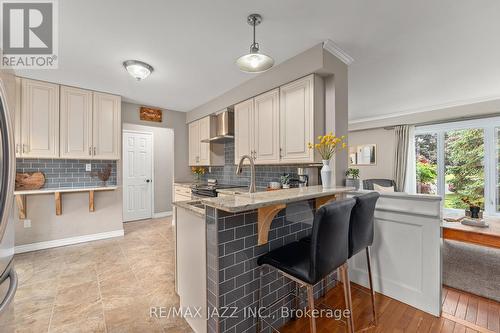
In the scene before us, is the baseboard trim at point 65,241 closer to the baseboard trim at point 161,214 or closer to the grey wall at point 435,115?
the baseboard trim at point 161,214

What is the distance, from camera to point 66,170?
3.53 meters

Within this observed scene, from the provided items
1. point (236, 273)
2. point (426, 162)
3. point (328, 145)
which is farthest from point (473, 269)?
point (426, 162)

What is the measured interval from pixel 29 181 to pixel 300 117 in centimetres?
405

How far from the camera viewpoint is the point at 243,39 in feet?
7.05

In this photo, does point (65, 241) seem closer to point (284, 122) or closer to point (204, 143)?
point (204, 143)

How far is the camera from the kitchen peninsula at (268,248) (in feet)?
4.46

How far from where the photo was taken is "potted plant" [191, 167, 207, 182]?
4920 mm

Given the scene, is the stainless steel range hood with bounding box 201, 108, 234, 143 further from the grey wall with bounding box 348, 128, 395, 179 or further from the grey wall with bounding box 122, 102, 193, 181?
the grey wall with bounding box 348, 128, 395, 179

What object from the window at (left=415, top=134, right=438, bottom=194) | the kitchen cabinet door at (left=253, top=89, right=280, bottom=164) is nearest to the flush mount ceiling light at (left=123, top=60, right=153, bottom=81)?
the kitchen cabinet door at (left=253, top=89, right=280, bottom=164)

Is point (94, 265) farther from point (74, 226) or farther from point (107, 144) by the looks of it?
point (107, 144)

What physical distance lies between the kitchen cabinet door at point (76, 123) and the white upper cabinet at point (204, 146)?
183 cm

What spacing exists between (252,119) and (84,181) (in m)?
3.09

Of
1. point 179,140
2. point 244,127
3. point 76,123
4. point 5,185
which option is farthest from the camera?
point 179,140

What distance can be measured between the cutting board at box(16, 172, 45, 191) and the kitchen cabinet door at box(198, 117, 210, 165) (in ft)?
8.24
